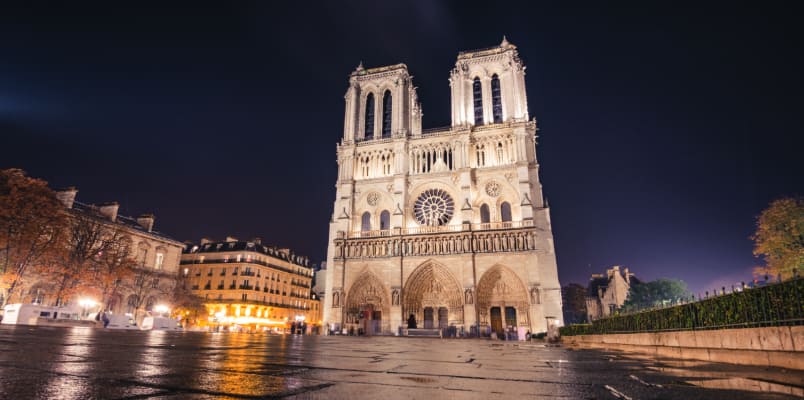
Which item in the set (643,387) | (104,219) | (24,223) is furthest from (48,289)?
(643,387)

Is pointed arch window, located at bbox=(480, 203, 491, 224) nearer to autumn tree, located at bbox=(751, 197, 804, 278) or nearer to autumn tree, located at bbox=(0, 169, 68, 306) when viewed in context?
autumn tree, located at bbox=(751, 197, 804, 278)

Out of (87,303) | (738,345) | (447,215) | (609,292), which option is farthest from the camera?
(609,292)

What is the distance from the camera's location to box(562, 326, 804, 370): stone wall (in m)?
3.98

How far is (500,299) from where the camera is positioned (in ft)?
90.6

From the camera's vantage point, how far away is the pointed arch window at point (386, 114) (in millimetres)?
35438

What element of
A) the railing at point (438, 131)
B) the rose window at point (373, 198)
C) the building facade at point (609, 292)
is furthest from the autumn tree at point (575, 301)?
the rose window at point (373, 198)

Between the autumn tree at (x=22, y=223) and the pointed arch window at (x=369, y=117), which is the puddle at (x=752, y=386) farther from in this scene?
the pointed arch window at (x=369, y=117)

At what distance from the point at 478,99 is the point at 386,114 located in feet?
26.6

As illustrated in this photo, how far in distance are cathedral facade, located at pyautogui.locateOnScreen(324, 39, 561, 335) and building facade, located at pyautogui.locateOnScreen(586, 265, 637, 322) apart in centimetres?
3024

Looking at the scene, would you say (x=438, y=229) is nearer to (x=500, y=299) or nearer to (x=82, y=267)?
(x=500, y=299)

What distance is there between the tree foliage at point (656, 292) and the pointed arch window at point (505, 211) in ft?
90.7

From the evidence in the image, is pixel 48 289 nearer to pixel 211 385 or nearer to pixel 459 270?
pixel 459 270

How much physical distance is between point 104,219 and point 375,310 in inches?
872

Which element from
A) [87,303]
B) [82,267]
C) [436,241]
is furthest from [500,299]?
[87,303]
